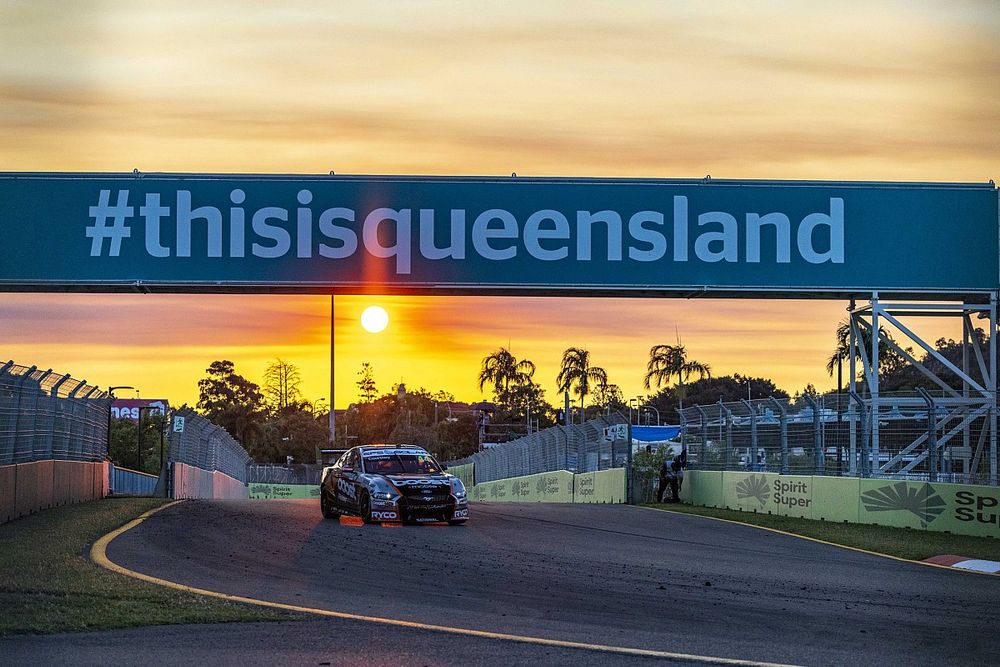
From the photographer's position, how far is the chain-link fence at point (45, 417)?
20.1 m

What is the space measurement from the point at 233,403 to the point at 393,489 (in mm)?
117030

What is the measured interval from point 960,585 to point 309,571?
6788 mm

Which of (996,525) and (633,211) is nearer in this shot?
(996,525)

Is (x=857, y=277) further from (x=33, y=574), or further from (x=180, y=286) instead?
(x=33, y=574)

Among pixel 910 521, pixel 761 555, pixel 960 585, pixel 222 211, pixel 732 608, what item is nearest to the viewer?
pixel 732 608

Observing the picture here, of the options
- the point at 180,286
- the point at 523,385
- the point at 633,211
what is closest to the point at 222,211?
the point at 180,286

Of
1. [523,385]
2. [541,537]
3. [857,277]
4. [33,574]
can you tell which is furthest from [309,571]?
[523,385]

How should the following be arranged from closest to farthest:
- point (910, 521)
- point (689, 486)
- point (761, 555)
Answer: point (761, 555) → point (910, 521) → point (689, 486)

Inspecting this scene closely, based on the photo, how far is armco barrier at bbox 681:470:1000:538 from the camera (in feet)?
66.6

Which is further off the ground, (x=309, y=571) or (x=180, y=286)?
(x=180, y=286)

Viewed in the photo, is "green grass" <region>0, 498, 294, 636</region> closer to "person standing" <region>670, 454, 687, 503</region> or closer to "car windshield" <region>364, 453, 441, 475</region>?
"car windshield" <region>364, 453, 441, 475</region>

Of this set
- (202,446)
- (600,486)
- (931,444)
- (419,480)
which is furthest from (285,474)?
(931,444)

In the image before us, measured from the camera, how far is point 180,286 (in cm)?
2753

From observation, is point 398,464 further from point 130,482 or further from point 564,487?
point 130,482
